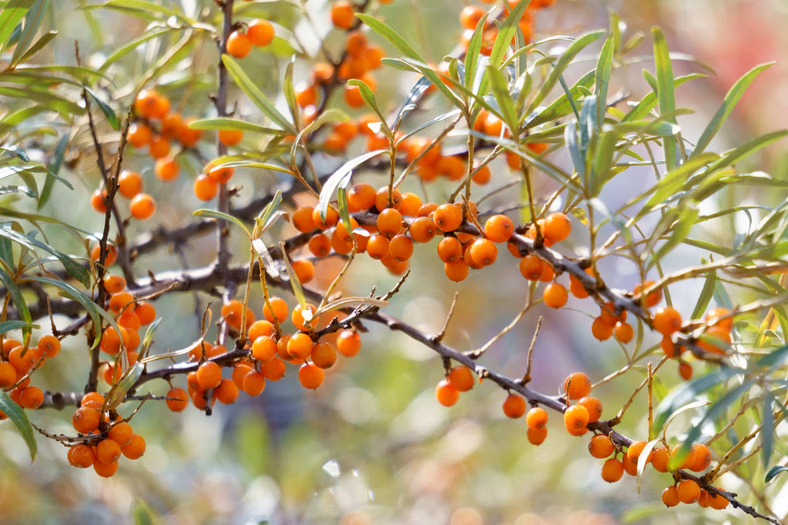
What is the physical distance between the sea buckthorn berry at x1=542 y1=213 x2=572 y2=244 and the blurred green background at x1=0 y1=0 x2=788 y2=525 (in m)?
0.53

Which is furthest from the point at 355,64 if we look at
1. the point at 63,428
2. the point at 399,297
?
the point at 399,297

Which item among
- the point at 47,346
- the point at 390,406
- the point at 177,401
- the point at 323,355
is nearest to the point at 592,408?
the point at 323,355

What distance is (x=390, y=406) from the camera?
1590mm

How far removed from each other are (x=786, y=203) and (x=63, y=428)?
1262 mm

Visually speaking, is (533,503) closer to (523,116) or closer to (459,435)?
(459,435)

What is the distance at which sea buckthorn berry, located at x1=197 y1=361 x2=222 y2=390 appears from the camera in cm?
50

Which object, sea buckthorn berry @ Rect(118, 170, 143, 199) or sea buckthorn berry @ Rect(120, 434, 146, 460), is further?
sea buckthorn berry @ Rect(118, 170, 143, 199)

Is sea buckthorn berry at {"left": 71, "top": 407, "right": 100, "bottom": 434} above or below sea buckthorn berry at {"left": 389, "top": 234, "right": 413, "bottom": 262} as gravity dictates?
below

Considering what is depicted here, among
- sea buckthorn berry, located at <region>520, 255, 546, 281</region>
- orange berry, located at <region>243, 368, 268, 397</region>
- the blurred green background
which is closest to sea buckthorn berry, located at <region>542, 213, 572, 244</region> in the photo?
sea buckthorn berry, located at <region>520, 255, 546, 281</region>

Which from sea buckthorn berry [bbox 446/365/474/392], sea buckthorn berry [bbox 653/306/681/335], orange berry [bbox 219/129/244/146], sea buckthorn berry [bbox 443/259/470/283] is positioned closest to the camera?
sea buckthorn berry [bbox 653/306/681/335]

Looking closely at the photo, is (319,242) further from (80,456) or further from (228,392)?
(80,456)

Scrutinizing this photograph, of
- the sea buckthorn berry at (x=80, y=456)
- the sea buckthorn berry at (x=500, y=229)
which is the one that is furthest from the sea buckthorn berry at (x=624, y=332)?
the sea buckthorn berry at (x=80, y=456)

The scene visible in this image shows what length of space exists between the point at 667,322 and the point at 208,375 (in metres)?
0.36

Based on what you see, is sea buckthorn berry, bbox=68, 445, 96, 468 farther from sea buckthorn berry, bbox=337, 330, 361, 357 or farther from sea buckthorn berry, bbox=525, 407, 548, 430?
sea buckthorn berry, bbox=525, 407, 548, 430
